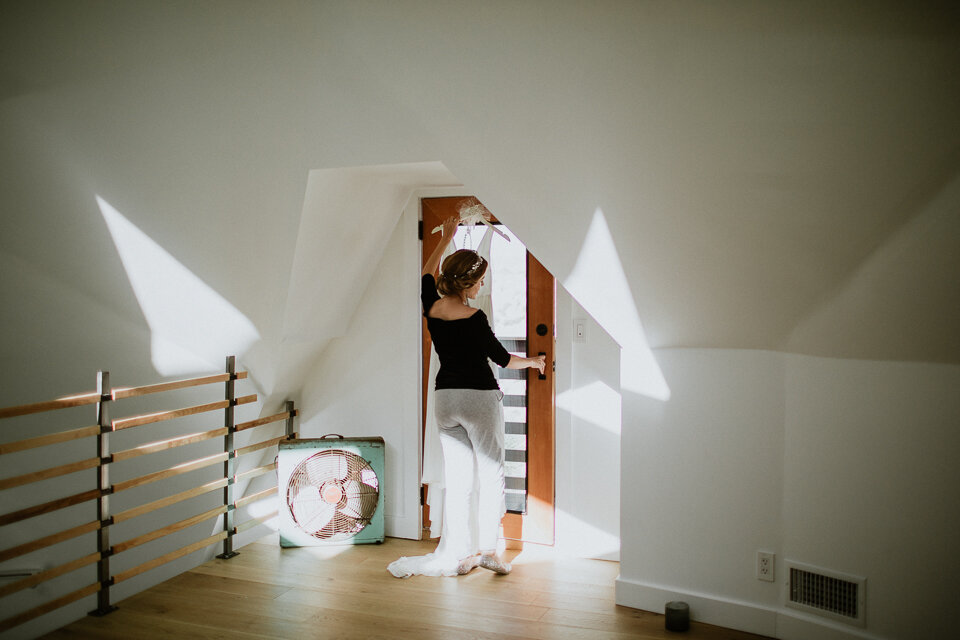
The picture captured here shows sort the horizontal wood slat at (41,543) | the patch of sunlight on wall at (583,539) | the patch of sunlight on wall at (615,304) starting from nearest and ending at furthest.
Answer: the horizontal wood slat at (41,543) < the patch of sunlight on wall at (615,304) < the patch of sunlight on wall at (583,539)

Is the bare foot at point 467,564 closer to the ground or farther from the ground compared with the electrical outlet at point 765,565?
closer to the ground

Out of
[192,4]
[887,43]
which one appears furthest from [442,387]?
[887,43]

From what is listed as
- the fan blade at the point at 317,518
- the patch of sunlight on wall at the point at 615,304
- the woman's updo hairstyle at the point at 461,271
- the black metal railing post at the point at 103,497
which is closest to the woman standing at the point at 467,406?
the woman's updo hairstyle at the point at 461,271

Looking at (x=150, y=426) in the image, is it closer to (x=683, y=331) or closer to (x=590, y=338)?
(x=590, y=338)

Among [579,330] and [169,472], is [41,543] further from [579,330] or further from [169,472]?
[579,330]

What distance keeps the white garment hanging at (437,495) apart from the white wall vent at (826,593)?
1271 mm

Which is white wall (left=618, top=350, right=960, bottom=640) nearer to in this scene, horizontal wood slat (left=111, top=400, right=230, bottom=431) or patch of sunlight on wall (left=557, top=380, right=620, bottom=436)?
patch of sunlight on wall (left=557, top=380, right=620, bottom=436)

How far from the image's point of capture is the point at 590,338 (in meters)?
3.76

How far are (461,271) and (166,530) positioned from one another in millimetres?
1749

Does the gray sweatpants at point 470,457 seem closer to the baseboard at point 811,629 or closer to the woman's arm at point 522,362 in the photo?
the woman's arm at point 522,362

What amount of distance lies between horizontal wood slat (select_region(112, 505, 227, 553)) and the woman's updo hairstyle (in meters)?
1.59

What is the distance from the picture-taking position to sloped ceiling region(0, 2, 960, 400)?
210 cm

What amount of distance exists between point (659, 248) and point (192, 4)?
1963 millimetres

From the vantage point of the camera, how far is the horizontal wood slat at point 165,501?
3.19 m
